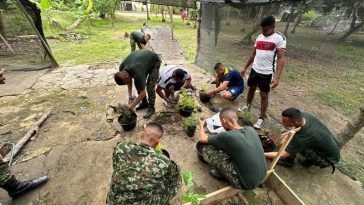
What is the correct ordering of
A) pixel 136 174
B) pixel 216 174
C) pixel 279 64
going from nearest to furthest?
pixel 136 174 < pixel 216 174 < pixel 279 64

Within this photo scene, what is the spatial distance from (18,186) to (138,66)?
223cm

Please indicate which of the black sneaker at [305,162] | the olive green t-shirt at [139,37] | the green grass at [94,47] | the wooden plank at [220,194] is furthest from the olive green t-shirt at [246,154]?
the green grass at [94,47]

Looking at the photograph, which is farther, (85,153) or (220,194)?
(85,153)

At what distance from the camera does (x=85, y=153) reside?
3.25 m

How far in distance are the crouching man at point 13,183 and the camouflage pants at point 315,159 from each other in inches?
141

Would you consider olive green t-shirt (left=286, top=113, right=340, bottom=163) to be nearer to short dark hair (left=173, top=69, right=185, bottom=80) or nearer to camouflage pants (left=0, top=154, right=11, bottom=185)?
short dark hair (left=173, top=69, right=185, bottom=80)

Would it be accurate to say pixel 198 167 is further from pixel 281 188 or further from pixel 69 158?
pixel 69 158

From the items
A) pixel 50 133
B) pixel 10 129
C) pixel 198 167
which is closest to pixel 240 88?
Answer: pixel 198 167

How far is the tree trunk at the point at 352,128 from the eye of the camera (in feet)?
9.40

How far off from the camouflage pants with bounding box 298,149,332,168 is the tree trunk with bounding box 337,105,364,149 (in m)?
0.54

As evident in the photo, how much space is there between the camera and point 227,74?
179 inches

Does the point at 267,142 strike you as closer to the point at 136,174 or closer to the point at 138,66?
the point at 136,174

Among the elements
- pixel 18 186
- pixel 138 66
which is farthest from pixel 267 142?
pixel 18 186

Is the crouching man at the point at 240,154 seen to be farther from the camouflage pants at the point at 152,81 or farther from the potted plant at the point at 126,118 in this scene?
the camouflage pants at the point at 152,81
